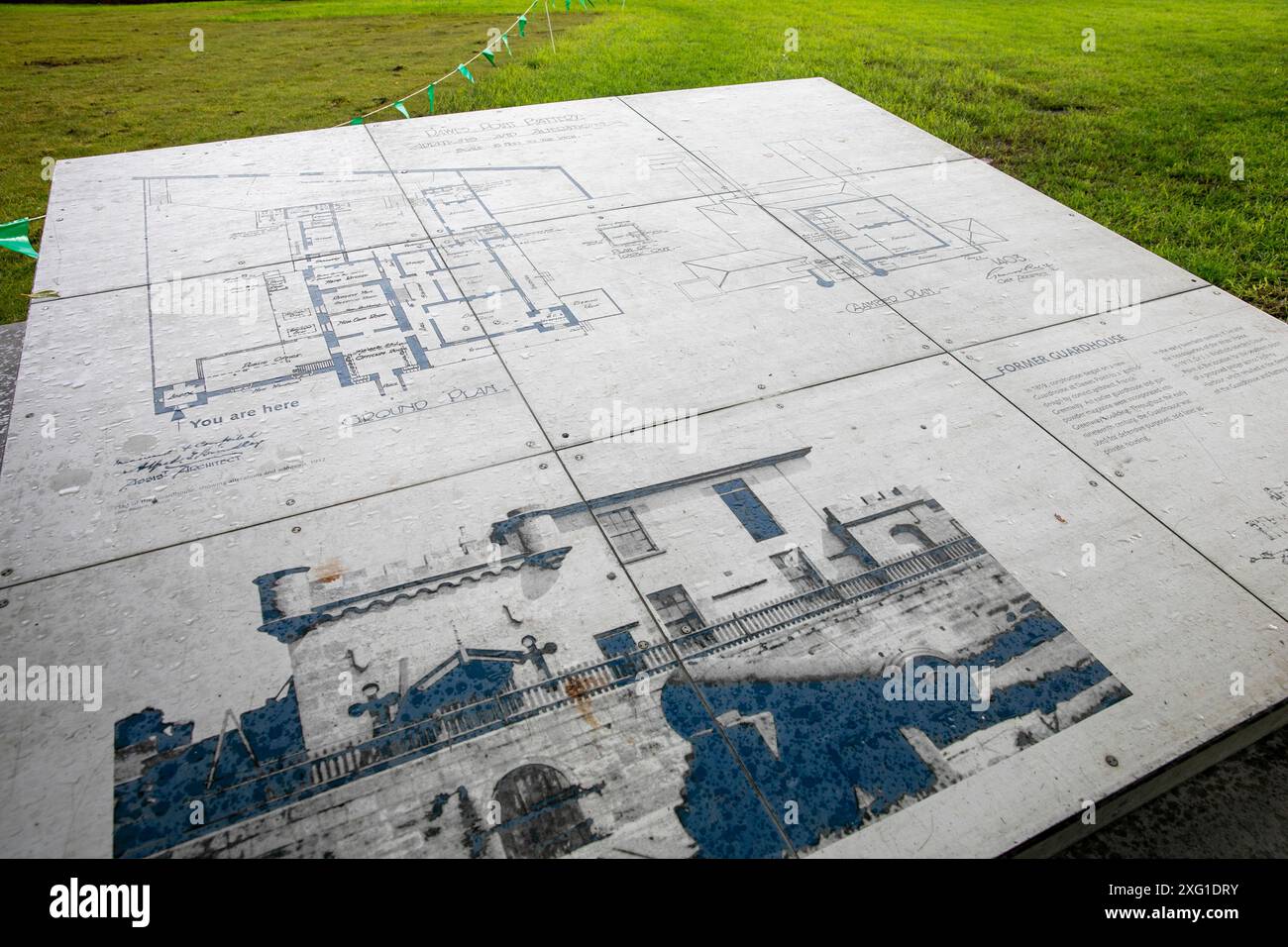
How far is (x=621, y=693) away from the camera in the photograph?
90.7 inches

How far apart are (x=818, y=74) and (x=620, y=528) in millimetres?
6514

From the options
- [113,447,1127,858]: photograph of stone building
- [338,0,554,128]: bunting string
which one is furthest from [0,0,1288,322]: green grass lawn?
[113,447,1127,858]: photograph of stone building

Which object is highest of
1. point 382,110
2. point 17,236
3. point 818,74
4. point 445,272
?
point 818,74

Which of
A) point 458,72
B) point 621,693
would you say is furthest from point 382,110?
point 621,693

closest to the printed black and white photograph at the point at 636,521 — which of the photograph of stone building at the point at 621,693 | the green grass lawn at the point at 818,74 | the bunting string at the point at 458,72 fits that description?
A: the photograph of stone building at the point at 621,693

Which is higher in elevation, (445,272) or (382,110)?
(382,110)

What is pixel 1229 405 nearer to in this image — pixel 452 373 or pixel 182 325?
pixel 452 373

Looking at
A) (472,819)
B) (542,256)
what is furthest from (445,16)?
(472,819)

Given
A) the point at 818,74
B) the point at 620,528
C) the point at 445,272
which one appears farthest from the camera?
the point at 818,74

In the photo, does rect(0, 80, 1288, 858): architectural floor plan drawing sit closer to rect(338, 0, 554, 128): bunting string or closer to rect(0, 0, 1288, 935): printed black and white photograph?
rect(0, 0, 1288, 935): printed black and white photograph

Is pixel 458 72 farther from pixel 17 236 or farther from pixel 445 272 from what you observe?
pixel 445 272

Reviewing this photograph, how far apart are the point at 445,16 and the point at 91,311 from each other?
27.6 ft

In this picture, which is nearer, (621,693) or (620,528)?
(621,693)
